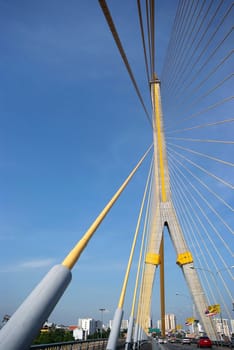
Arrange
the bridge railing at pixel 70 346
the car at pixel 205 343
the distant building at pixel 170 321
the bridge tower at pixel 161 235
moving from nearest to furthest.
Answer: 1. the bridge railing at pixel 70 346
2. the bridge tower at pixel 161 235
3. the car at pixel 205 343
4. the distant building at pixel 170 321

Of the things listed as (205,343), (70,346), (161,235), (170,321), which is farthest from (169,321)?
(70,346)

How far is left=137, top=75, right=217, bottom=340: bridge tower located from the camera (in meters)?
23.2

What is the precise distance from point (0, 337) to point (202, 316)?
23246 mm

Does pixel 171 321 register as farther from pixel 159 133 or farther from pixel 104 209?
pixel 104 209

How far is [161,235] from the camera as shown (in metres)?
25.1

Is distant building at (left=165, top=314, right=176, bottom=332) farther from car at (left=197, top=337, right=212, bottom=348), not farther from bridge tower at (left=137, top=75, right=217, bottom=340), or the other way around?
bridge tower at (left=137, top=75, right=217, bottom=340)

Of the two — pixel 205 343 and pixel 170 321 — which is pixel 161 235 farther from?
pixel 170 321

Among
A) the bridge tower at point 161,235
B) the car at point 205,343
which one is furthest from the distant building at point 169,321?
the bridge tower at point 161,235

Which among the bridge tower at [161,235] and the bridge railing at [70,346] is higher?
the bridge tower at [161,235]

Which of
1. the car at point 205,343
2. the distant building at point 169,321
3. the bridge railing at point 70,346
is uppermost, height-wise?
the distant building at point 169,321

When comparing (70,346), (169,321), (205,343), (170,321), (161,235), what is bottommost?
(70,346)

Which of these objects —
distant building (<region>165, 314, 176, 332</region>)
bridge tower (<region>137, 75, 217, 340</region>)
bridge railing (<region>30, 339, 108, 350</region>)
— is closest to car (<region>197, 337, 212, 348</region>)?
bridge tower (<region>137, 75, 217, 340</region>)

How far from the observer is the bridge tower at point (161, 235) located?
76.0ft

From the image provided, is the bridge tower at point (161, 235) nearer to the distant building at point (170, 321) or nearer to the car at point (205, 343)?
the car at point (205, 343)
